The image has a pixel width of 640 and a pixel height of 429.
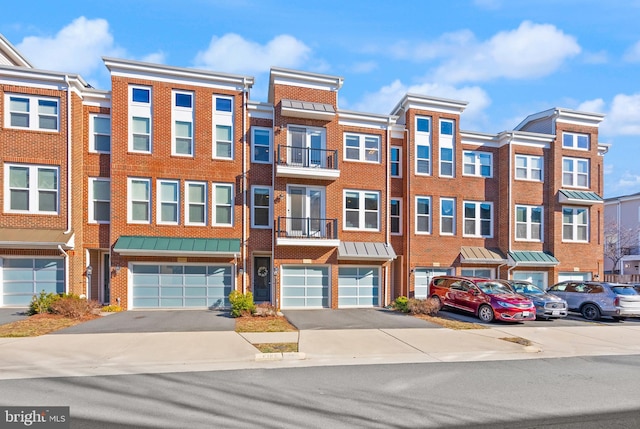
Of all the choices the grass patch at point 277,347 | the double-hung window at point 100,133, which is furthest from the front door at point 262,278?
the grass patch at point 277,347

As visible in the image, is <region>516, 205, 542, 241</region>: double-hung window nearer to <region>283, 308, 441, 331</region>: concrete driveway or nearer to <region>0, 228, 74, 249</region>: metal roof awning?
<region>283, 308, 441, 331</region>: concrete driveway

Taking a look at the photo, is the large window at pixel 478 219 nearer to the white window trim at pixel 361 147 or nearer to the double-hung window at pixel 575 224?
the double-hung window at pixel 575 224

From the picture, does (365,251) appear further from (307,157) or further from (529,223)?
(529,223)

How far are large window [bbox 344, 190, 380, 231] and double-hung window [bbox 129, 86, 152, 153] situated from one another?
9.25 m

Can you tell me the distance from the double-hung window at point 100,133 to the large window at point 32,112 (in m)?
1.26

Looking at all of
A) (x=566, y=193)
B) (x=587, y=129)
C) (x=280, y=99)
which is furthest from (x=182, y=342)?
(x=587, y=129)

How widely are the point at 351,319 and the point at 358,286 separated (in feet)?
14.0

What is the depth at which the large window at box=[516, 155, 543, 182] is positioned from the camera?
72.6 feet

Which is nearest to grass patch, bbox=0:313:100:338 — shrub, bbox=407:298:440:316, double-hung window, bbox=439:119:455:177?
shrub, bbox=407:298:440:316

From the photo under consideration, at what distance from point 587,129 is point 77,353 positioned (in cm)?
2617

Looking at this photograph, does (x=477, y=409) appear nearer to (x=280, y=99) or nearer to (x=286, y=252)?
(x=286, y=252)

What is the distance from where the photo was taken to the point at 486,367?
344 inches

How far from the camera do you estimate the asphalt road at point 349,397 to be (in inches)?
223

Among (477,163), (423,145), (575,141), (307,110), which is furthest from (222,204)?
(575,141)
